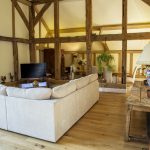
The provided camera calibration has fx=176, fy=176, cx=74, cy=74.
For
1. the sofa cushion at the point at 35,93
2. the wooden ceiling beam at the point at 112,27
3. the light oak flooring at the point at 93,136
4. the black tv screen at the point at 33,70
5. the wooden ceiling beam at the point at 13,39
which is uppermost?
the wooden ceiling beam at the point at 112,27

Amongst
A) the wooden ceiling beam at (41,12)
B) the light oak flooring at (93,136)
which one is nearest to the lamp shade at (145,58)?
the light oak flooring at (93,136)

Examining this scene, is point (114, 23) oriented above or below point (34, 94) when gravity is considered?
above

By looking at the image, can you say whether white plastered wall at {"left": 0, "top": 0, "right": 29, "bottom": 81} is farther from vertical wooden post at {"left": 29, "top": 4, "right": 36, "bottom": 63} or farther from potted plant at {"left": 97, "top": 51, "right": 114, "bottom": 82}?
potted plant at {"left": 97, "top": 51, "right": 114, "bottom": 82}

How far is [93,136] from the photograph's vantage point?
2.99 metres

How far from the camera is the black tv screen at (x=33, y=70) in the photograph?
6.55 meters

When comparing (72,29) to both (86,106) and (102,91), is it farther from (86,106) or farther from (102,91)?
(86,106)

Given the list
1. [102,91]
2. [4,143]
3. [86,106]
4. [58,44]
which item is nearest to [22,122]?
[4,143]

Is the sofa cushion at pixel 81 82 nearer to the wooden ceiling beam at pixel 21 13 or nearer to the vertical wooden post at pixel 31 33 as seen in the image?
the vertical wooden post at pixel 31 33

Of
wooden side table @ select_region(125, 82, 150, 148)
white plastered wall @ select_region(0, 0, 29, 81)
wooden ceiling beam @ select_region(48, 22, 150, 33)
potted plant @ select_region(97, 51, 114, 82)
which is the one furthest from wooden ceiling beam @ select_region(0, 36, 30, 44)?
wooden side table @ select_region(125, 82, 150, 148)

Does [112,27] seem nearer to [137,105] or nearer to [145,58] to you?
[145,58]

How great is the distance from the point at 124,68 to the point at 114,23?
210 centimetres

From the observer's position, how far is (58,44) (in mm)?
7129

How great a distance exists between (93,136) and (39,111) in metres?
1.02

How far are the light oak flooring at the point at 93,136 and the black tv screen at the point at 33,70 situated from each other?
10.7 ft
